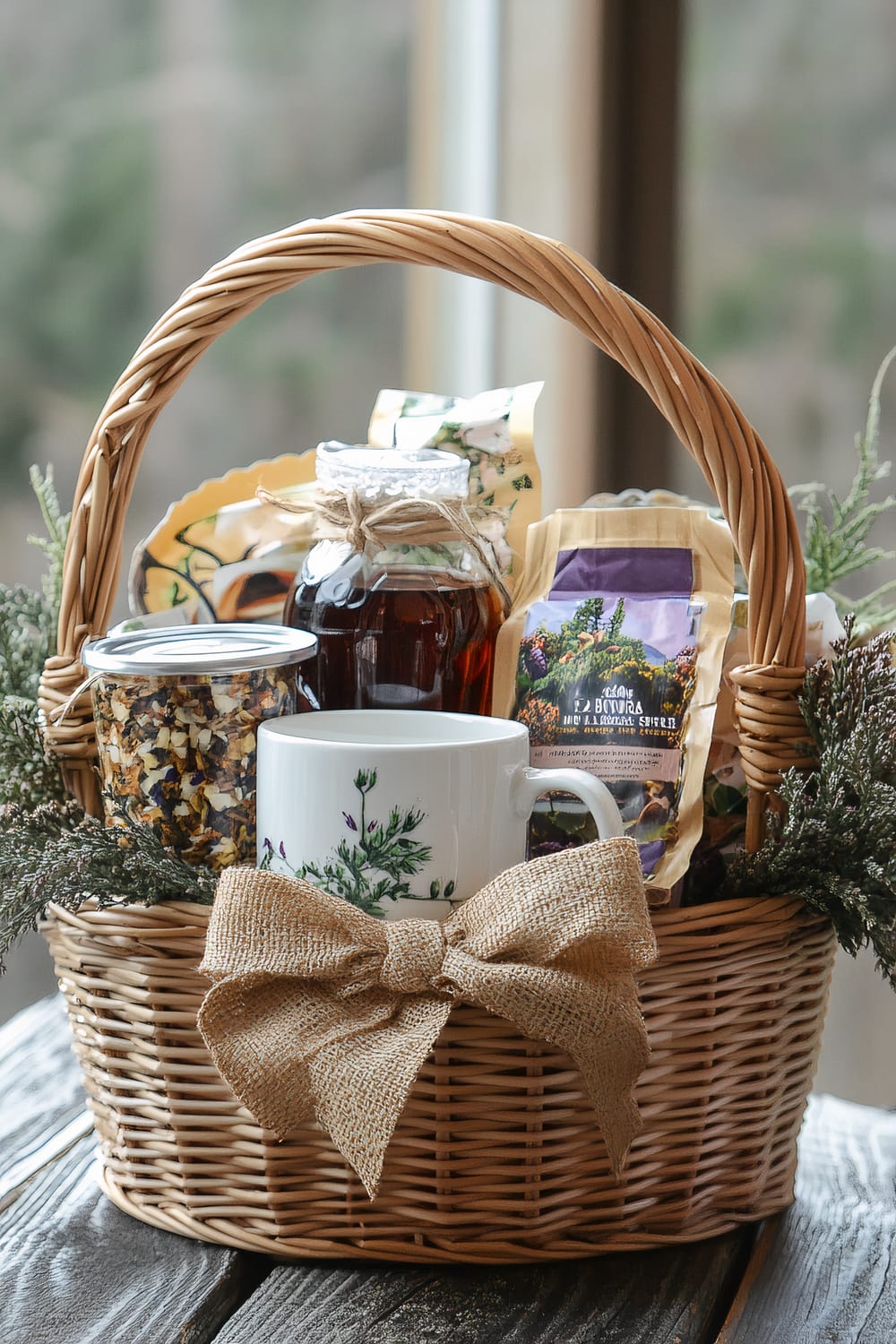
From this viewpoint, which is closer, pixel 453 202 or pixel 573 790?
pixel 573 790

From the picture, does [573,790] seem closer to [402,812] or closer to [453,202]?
[402,812]

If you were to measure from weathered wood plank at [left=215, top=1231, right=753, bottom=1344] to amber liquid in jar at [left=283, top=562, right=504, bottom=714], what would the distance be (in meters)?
0.30

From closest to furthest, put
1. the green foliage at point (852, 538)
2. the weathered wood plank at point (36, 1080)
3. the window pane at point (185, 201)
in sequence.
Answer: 1. the weathered wood plank at point (36, 1080)
2. the green foliage at point (852, 538)
3. the window pane at point (185, 201)

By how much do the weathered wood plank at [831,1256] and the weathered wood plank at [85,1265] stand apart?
0.80ft

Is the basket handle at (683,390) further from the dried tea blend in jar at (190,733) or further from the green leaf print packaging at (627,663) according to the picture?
the dried tea blend in jar at (190,733)

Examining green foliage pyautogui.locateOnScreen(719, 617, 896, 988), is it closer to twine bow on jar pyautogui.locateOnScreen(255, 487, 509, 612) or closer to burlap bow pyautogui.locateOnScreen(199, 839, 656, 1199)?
burlap bow pyautogui.locateOnScreen(199, 839, 656, 1199)

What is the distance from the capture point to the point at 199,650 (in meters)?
0.66

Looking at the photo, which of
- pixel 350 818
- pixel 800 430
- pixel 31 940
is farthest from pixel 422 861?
pixel 800 430

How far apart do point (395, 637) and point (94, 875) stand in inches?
8.6

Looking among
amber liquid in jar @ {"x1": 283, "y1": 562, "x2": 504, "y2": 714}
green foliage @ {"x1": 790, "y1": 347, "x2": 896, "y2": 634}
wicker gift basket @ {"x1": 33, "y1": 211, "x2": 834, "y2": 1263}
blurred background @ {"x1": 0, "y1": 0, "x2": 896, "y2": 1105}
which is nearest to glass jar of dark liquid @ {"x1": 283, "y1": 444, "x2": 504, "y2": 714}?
amber liquid in jar @ {"x1": 283, "y1": 562, "x2": 504, "y2": 714}

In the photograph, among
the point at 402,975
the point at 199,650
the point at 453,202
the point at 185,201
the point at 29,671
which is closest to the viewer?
the point at 402,975

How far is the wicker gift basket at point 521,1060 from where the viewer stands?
1.94 feet

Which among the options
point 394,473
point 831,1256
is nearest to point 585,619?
point 394,473

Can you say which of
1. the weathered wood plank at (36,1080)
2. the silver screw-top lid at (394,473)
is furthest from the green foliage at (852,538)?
the weathered wood plank at (36,1080)
